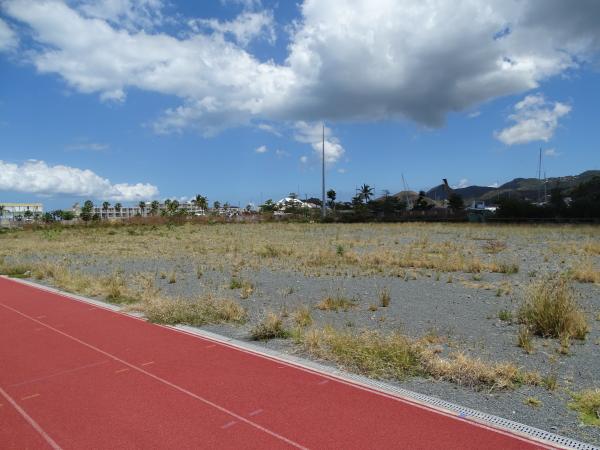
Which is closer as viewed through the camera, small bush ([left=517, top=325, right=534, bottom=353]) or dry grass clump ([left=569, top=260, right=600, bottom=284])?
small bush ([left=517, top=325, right=534, bottom=353])

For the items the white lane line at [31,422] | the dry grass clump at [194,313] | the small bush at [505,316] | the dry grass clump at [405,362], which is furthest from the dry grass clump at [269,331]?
the small bush at [505,316]

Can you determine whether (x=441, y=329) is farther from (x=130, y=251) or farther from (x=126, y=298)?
(x=130, y=251)

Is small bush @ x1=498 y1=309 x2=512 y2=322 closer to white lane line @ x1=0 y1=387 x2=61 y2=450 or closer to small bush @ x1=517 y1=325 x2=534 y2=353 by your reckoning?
small bush @ x1=517 y1=325 x2=534 y2=353

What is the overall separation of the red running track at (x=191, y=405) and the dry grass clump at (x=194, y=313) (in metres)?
1.22

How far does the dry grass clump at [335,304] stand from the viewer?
10.0 meters

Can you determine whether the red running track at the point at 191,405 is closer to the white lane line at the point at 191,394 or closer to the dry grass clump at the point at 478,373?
the white lane line at the point at 191,394

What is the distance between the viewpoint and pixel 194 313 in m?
9.08

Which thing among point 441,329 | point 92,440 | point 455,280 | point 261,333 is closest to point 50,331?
point 261,333

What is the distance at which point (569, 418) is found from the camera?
179 inches

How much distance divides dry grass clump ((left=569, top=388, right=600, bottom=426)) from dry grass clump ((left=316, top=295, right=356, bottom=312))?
542 centimetres

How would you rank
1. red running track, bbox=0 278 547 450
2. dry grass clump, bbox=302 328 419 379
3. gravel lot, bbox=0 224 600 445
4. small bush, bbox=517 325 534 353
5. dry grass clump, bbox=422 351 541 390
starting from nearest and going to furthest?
red running track, bbox=0 278 547 450, gravel lot, bbox=0 224 600 445, dry grass clump, bbox=422 351 541 390, dry grass clump, bbox=302 328 419 379, small bush, bbox=517 325 534 353

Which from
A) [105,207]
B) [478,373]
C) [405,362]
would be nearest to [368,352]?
[405,362]

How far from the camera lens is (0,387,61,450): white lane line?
14.1 feet

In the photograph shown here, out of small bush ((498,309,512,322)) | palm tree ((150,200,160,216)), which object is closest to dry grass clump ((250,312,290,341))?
small bush ((498,309,512,322))
